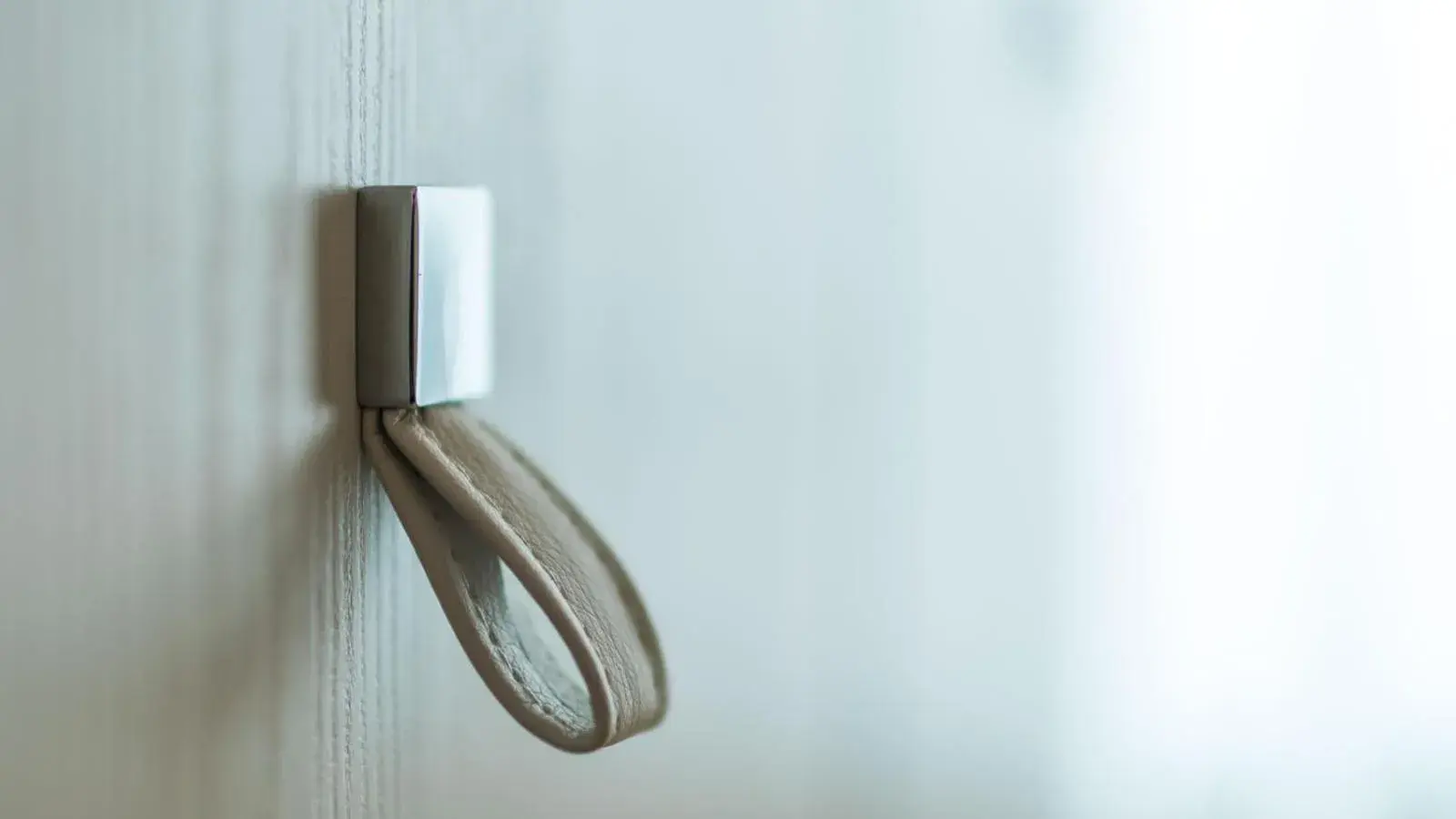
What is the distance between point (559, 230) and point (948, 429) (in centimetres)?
19

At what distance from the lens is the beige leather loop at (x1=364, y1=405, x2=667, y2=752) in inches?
6.0

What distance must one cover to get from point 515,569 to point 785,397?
0.15 metres

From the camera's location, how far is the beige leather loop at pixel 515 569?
15cm

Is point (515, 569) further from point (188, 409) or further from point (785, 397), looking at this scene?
point (785, 397)

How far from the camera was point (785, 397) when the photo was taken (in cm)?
Result: 29

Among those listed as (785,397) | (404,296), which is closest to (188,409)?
(404,296)

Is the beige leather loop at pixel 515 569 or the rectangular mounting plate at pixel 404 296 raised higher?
the rectangular mounting plate at pixel 404 296

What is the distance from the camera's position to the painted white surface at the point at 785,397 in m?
0.13

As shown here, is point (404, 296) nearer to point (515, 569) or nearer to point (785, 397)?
point (515, 569)

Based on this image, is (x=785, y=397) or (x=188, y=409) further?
(x=785, y=397)

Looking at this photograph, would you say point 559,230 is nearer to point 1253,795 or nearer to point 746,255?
point 746,255

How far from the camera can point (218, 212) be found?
→ 5.3 inches

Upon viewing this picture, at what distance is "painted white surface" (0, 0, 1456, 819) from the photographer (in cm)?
13

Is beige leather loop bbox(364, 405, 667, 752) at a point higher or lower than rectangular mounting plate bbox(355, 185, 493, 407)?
lower
